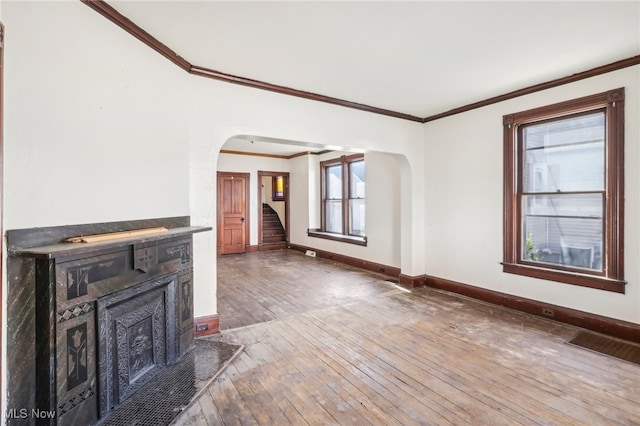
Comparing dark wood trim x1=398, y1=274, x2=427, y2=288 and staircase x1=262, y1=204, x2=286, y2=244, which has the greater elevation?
staircase x1=262, y1=204, x2=286, y2=244

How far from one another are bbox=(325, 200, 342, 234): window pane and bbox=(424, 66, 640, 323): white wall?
2.65 metres

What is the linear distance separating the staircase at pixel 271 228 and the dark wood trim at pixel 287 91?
5.49m

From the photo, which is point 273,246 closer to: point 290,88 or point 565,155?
point 290,88

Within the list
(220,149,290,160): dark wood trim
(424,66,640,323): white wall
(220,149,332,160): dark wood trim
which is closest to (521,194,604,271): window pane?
(424,66,640,323): white wall

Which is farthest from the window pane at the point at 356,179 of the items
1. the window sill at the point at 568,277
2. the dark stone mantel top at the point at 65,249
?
the dark stone mantel top at the point at 65,249

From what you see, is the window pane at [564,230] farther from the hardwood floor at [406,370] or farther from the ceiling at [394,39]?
the ceiling at [394,39]

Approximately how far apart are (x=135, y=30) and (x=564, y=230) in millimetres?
4639

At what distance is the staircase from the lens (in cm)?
916

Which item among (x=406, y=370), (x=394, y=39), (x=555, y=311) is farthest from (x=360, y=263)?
(x=394, y=39)

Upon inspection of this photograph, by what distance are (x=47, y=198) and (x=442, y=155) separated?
4635 mm

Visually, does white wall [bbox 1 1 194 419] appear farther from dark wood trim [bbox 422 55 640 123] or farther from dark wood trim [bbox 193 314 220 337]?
dark wood trim [bbox 422 55 640 123]

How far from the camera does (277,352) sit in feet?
9.36

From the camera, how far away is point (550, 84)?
351 centimetres

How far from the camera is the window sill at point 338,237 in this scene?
249 inches
